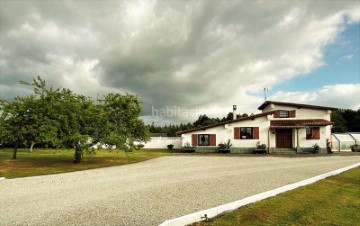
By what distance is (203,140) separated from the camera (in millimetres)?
36969

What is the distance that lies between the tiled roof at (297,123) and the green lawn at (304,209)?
22.9m

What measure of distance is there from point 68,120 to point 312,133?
26.9m

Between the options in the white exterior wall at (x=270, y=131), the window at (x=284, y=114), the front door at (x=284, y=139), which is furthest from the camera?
the window at (x=284, y=114)

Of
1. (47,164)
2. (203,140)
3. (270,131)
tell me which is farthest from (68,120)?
(270,131)

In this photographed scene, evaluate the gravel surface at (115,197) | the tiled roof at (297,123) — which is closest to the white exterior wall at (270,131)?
the tiled roof at (297,123)

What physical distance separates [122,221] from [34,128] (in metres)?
18.4

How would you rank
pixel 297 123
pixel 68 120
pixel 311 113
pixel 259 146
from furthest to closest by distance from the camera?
pixel 311 113 → pixel 297 123 → pixel 259 146 → pixel 68 120

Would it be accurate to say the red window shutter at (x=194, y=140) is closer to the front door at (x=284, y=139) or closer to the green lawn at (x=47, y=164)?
the front door at (x=284, y=139)

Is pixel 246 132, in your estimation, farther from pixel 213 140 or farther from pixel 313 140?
pixel 313 140

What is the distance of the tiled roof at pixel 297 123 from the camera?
1292 inches

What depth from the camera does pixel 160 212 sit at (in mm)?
7531

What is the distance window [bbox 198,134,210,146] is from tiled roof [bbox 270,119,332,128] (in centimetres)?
790

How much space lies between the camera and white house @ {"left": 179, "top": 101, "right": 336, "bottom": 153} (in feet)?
111

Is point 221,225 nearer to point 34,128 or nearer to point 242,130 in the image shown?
point 34,128
